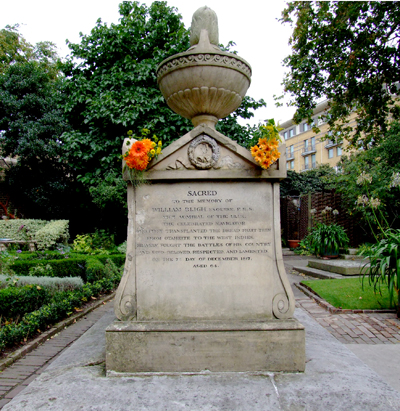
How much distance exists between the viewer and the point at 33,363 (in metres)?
3.82

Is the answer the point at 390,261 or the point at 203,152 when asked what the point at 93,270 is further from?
the point at 390,261

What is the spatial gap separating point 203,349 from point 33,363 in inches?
84.9

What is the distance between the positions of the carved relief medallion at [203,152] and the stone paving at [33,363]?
104 inches

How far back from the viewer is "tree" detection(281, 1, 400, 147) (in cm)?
1006

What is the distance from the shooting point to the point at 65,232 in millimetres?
13492

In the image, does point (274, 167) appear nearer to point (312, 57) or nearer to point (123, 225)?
point (312, 57)

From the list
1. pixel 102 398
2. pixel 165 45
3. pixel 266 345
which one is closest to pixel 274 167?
pixel 266 345

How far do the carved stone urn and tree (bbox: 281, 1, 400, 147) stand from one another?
302 inches

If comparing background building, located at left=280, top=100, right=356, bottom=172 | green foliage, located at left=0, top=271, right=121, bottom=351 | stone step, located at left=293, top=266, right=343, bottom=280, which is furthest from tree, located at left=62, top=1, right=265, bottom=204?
background building, located at left=280, top=100, right=356, bottom=172

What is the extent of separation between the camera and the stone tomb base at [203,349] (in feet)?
9.61

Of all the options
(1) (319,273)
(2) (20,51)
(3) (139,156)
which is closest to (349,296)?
(1) (319,273)

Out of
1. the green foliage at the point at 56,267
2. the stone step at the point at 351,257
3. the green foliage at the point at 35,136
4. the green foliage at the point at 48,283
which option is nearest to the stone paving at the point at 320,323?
the green foliage at the point at 48,283

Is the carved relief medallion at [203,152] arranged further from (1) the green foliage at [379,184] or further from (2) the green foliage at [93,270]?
(1) the green foliage at [379,184]

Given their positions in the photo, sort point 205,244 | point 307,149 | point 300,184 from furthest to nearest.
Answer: point 307,149, point 300,184, point 205,244
